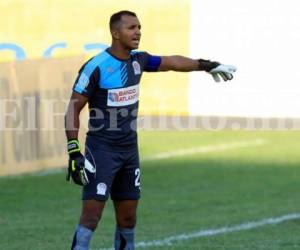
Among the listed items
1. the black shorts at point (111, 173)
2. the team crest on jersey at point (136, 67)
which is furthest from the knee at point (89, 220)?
the team crest on jersey at point (136, 67)

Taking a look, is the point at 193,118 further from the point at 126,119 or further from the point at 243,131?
the point at 126,119

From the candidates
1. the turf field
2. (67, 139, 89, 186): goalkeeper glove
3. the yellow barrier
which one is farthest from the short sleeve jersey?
the yellow barrier

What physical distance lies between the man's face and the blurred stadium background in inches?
97.1

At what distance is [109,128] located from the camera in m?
8.62

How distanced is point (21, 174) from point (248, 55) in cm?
877

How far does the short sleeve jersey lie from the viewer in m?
8.46

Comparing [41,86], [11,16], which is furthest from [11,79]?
[11,16]

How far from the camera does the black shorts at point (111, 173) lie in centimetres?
855

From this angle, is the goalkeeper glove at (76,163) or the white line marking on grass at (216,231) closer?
the goalkeeper glove at (76,163)

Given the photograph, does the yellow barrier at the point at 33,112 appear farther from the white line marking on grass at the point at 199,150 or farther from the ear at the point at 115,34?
the ear at the point at 115,34

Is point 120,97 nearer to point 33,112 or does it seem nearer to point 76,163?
point 76,163

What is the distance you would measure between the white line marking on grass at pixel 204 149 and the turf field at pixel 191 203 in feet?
0.05

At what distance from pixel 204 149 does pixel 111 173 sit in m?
10.3

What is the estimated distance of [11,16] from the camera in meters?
23.4
